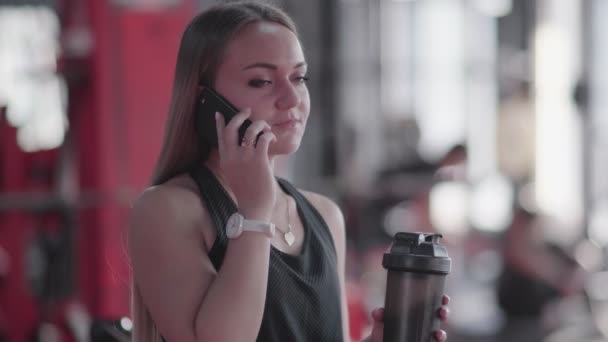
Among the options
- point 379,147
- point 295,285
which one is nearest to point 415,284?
point 295,285

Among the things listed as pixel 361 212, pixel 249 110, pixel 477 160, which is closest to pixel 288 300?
pixel 249 110

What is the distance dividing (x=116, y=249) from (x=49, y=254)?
2.17ft

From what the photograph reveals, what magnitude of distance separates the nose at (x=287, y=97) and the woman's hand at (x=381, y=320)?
302 millimetres

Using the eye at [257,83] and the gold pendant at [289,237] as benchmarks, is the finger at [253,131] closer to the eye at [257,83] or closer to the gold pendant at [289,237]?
the eye at [257,83]

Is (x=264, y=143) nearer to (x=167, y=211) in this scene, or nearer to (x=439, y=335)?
(x=167, y=211)

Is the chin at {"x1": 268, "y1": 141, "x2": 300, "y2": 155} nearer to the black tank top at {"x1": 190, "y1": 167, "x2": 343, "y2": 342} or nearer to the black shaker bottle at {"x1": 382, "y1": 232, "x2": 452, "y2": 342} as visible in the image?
the black tank top at {"x1": 190, "y1": 167, "x2": 343, "y2": 342}

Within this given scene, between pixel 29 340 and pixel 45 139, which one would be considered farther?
pixel 45 139

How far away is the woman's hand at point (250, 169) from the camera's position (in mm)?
1235

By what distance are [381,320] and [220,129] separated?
0.34 meters

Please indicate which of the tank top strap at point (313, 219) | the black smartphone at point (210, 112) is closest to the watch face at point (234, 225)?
the black smartphone at point (210, 112)

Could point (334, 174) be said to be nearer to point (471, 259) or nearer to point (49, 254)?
point (471, 259)

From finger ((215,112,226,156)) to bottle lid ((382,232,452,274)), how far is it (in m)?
0.26

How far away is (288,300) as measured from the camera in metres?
1.33

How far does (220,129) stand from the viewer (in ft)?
4.17
